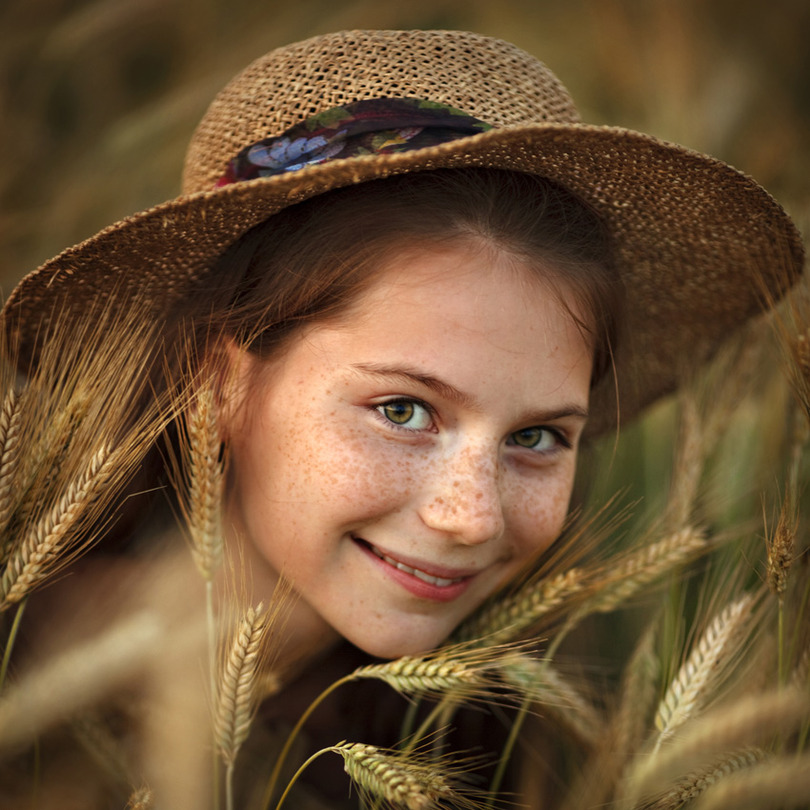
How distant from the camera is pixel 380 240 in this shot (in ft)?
3.89

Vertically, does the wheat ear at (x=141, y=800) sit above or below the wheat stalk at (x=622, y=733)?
above

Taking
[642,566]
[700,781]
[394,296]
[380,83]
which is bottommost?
[700,781]

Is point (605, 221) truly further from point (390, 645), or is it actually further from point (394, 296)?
point (390, 645)

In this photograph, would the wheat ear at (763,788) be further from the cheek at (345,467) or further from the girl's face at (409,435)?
the cheek at (345,467)

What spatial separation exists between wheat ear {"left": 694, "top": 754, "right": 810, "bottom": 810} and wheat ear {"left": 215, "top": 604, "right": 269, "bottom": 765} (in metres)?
0.63

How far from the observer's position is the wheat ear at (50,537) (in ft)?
3.19

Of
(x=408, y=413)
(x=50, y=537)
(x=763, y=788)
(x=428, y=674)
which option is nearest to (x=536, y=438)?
(x=408, y=413)

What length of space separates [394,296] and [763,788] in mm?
845

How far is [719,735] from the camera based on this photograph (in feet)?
3.63

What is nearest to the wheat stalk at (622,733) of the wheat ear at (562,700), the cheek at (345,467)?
the wheat ear at (562,700)

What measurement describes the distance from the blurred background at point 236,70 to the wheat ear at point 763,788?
1166 millimetres

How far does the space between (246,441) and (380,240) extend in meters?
0.38

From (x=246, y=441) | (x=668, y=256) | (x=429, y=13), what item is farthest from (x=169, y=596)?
(x=429, y=13)

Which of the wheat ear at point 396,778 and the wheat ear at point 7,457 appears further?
the wheat ear at point 7,457
